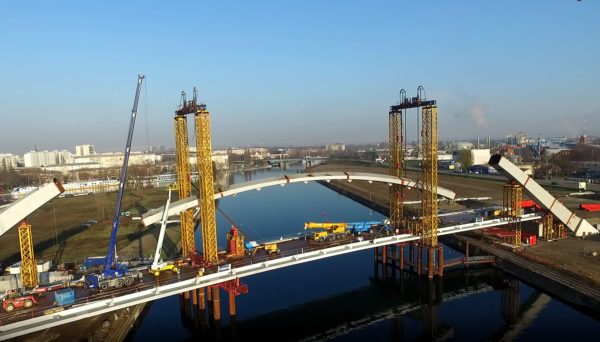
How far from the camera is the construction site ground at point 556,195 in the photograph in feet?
101

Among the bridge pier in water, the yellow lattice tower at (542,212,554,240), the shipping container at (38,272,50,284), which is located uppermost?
the shipping container at (38,272,50,284)

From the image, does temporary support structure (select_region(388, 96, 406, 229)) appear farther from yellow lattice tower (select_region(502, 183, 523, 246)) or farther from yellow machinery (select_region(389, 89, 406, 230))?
yellow lattice tower (select_region(502, 183, 523, 246))

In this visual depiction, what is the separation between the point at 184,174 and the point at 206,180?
11.6ft

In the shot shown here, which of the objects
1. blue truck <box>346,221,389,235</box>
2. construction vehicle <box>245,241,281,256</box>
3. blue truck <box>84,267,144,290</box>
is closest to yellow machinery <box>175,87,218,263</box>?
construction vehicle <box>245,241,281,256</box>

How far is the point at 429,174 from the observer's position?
107ft

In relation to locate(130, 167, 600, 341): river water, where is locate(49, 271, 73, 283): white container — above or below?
above

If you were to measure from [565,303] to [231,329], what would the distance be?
22657mm

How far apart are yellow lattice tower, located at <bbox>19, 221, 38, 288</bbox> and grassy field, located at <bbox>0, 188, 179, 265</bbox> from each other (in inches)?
507

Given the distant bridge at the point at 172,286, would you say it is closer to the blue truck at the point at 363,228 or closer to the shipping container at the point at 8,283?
the blue truck at the point at 363,228

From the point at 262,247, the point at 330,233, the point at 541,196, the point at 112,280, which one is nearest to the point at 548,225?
the point at 541,196

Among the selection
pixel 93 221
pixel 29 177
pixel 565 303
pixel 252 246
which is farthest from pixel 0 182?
pixel 565 303

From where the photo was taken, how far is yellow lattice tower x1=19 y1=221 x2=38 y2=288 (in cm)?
2423

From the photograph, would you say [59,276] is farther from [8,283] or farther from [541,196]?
[541,196]

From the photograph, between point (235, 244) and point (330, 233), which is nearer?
point (235, 244)
